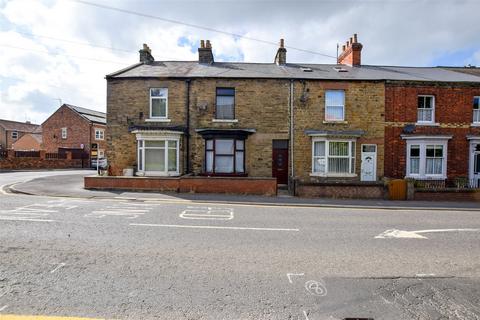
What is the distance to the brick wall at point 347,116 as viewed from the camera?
1628 centimetres

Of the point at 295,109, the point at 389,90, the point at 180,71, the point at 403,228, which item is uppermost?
the point at 180,71

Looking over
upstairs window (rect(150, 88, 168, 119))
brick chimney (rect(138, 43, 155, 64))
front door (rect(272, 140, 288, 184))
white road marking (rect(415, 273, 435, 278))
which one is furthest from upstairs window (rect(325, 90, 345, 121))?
white road marking (rect(415, 273, 435, 278))

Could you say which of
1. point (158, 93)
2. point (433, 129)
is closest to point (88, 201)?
point (158, 93)

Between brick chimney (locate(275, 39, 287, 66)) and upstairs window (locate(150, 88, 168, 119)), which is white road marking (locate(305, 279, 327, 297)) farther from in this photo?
brick chimney (locate(275, 39, 287, 66))

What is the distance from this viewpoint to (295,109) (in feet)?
53.7

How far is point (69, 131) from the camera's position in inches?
1489

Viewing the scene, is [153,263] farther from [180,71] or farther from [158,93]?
[180,71]

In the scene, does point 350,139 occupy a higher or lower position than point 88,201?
higher

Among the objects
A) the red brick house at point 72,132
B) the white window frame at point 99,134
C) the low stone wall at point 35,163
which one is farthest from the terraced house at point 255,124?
the white window frame at point 99,134

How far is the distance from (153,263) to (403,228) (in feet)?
21.5

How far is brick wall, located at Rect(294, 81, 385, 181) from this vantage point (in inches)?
641

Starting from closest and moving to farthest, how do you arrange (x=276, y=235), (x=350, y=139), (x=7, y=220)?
(x=276, y=235)
(x=7, y=220)
(x=350, y=139)

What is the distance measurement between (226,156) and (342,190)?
6918 mm

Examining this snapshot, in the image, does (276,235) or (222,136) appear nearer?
(276,235)
